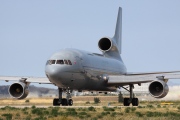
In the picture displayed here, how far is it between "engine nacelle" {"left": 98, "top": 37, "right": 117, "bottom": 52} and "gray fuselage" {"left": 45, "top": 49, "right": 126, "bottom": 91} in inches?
187

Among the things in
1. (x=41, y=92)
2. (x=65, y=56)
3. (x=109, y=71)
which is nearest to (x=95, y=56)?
(x=109, y=71)

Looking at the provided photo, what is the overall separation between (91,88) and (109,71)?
4.56 metres

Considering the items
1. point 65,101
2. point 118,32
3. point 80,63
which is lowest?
point 65,101

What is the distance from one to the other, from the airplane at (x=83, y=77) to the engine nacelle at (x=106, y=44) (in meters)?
1.51

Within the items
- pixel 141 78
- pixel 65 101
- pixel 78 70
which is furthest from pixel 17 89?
pixel 141 78

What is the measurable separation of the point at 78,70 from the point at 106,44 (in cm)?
1338

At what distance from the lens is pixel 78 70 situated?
4547cm

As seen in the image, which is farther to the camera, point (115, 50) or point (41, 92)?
point (41, 92)

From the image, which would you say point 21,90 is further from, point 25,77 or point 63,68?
point 63,68

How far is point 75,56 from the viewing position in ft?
149

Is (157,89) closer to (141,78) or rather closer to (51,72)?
(141,78)

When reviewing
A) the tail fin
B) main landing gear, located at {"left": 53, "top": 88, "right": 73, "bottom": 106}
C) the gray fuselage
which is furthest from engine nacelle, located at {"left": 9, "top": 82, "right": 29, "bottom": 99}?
the tail fin

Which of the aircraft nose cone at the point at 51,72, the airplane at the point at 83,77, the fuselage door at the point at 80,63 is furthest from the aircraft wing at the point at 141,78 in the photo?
the aircraft nose cone at the point at 51,72

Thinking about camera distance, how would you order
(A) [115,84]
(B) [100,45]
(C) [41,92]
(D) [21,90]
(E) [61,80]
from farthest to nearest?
(C) [41,92]
(B) [100,45]
(A) [115,84]
(D) [21,90]
(E) [61,80]
